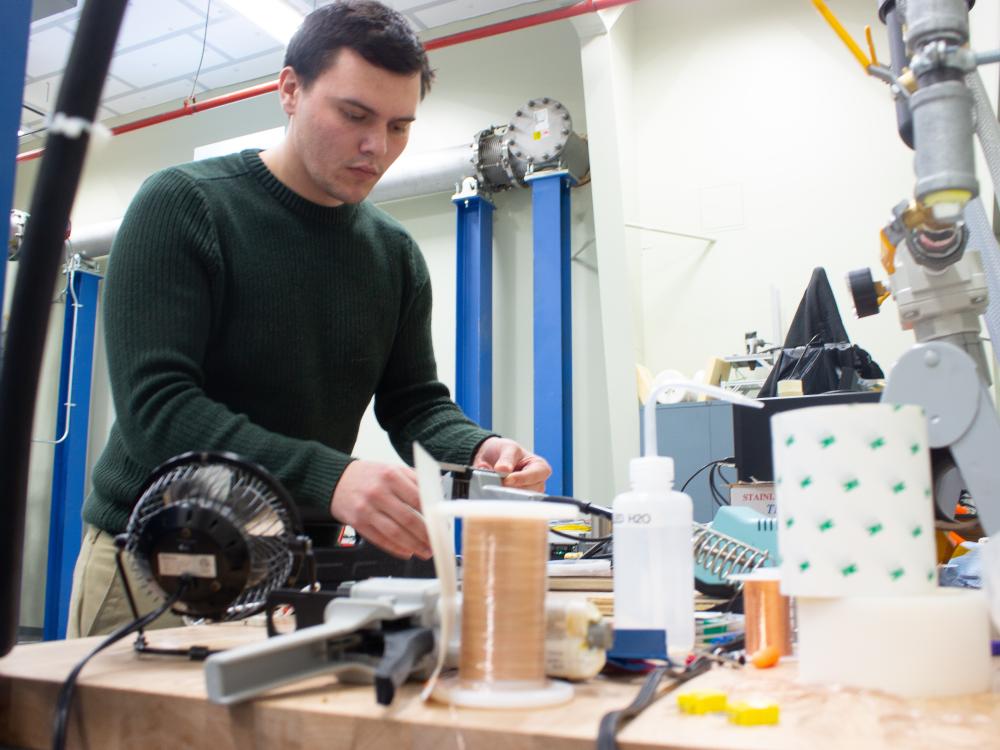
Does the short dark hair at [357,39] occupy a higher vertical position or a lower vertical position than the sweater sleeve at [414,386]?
higher

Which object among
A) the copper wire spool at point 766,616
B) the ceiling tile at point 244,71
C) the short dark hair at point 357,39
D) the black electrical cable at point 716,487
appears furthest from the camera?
the ceiling tile at point 244,71

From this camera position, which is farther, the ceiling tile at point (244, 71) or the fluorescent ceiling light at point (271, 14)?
the ceiling tile at point (244, 71)

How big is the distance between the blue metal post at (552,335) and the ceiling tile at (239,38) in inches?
64.9

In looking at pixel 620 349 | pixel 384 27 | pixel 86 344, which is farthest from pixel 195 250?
pixel 86 344

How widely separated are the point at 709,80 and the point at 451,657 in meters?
3.65

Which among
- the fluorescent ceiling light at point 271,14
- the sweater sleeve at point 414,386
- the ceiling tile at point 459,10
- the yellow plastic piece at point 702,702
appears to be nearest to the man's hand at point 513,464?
the sweater sleeve at point 414,386

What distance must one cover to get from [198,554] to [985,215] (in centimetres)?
83

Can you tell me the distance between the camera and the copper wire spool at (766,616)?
2.00ft

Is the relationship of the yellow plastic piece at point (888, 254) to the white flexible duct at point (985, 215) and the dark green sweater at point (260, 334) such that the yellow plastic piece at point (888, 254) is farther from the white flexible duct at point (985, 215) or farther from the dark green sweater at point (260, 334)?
the dark green sweater at point (260, 334)

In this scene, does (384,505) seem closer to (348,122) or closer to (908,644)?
(908,644)

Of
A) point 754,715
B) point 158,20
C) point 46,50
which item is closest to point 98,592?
point 754,715

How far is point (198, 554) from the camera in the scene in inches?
22.7

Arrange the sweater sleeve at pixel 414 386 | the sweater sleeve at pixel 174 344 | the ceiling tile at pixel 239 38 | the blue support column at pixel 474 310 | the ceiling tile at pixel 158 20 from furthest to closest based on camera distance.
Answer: the ceiling tile at pixel 239 38, the ceiling tile at pixel 158 20, the blue support column at pixel 474 310, the sweater sleeve at pixel 414 386, the sweater sleeve at pixel 174 344

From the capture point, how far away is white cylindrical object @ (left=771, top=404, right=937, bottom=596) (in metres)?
0.48
